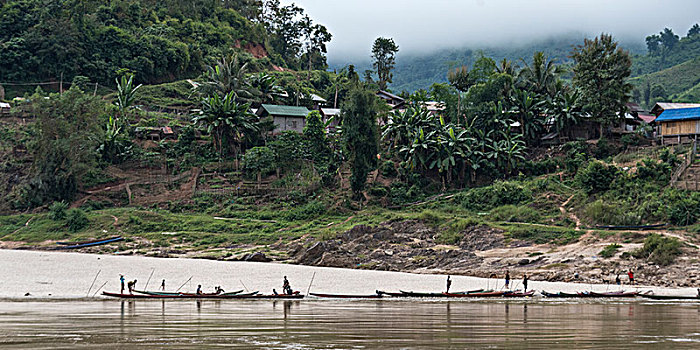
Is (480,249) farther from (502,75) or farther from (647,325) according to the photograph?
(502,75)

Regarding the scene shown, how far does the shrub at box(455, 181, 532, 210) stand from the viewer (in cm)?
4641

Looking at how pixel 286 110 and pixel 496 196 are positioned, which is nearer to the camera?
pixel 496 196

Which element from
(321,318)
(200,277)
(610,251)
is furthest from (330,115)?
(321,318)

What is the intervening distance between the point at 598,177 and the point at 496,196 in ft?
24.1

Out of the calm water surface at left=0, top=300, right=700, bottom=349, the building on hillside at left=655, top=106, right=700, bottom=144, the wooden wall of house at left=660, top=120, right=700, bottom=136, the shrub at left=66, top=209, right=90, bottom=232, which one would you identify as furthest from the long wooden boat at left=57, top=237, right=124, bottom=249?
the wooden wall of house at left=660, top=120, right=700, bottom=136

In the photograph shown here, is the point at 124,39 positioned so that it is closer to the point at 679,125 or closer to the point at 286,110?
the point at 286,110

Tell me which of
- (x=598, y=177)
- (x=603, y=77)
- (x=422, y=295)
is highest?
(x=603, y=77)

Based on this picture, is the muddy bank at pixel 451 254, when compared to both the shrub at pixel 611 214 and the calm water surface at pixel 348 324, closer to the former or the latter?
the shrub at pixel 611 214

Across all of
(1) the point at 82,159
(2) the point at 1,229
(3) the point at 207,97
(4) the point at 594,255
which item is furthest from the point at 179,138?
(4) the point at 594,255

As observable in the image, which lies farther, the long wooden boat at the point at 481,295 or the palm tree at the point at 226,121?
the palm tree at the point at 226,121

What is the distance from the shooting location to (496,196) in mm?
46969

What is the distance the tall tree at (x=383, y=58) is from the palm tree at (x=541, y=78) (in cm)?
2813

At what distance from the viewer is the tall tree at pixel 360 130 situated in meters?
48.7

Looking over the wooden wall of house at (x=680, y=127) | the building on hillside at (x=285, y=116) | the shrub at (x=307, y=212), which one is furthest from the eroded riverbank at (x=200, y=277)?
the wooden wall of house at (x=680, y=127)
